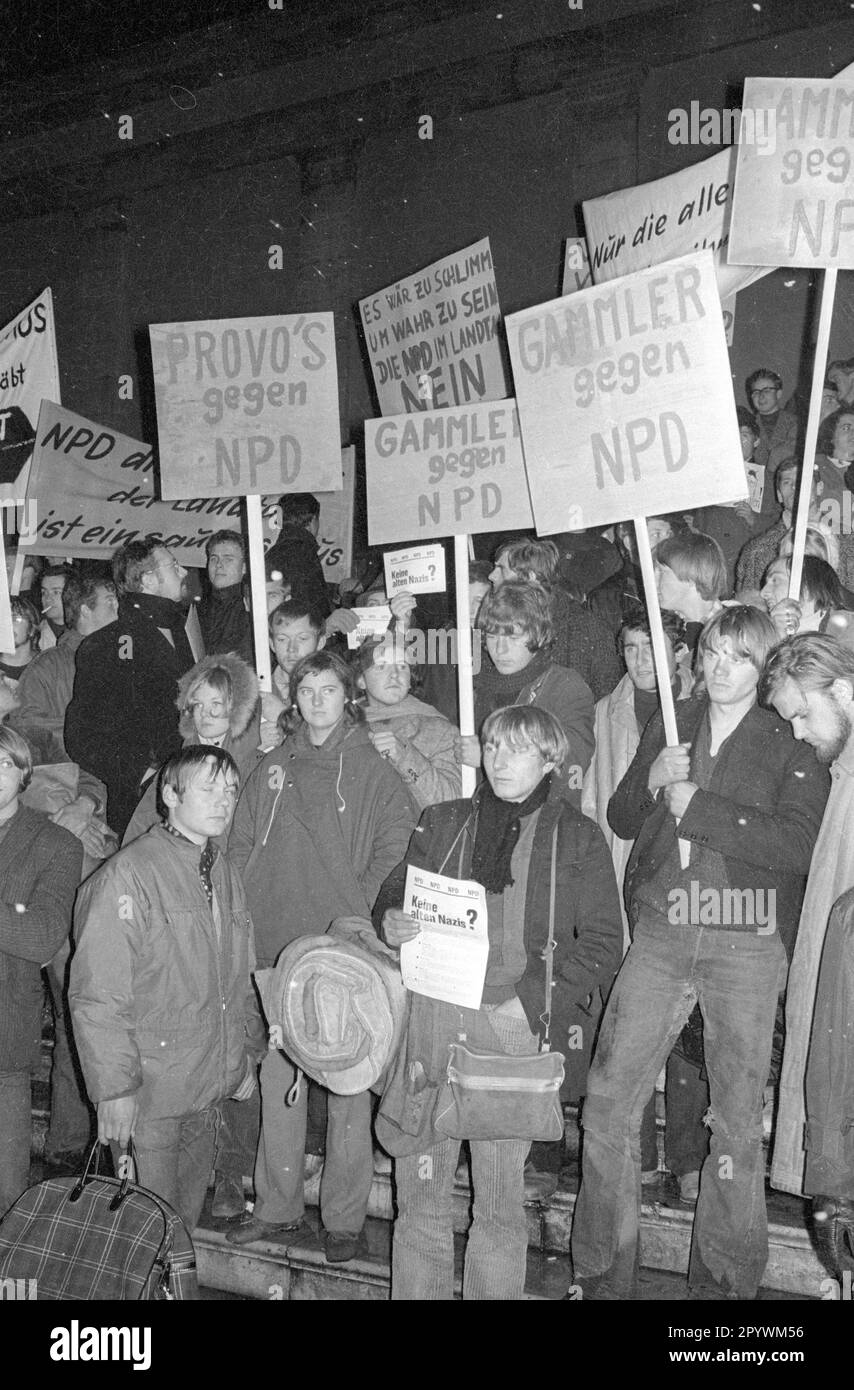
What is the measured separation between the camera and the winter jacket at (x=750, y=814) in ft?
11.6

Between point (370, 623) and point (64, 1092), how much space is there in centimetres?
217

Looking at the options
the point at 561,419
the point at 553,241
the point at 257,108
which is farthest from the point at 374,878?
the point at 257,108

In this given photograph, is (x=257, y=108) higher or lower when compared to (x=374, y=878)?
higher

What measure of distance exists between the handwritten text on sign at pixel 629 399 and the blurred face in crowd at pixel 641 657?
1.56 ft

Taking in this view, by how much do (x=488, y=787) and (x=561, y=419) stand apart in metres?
1.35

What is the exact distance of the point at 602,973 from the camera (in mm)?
3613

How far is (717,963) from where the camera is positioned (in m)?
3.58

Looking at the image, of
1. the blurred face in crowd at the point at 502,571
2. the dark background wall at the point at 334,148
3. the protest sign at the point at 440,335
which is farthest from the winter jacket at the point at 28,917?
the dark background wall at the point at 334,148

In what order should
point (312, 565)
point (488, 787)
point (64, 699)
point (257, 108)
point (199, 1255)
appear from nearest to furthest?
1. point (488, 787)
2. point (199, 1255)
3. point (64, 699)
4. point (312, 565)
5. point (257, 108)

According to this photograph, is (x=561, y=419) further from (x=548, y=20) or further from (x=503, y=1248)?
(x=548, y=20)

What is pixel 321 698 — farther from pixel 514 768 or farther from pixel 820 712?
pixel 820 712

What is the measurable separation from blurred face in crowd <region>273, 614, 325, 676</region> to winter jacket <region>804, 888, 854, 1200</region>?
2.37 metres

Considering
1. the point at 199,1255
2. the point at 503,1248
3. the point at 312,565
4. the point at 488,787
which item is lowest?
the point at 199,1255

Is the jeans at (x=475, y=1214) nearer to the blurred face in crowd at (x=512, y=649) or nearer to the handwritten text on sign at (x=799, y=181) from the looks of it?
the blurred face in crowd at (x=512, y=649)
